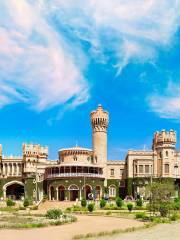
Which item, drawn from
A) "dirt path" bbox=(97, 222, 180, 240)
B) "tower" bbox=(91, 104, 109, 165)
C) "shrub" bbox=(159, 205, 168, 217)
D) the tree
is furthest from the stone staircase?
"dirt path" bbox=(97, 222, 180, 240)

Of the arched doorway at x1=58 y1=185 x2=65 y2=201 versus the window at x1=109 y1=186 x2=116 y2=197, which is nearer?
the arched doorway at x1=58 y1=185 x2=65 y2=201

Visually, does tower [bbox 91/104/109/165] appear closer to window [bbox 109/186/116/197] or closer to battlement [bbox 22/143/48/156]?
window [bbox 109/186/116/197]

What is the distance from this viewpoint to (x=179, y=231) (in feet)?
131

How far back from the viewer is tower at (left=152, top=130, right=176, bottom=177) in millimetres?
90094

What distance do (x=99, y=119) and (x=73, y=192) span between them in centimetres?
1795

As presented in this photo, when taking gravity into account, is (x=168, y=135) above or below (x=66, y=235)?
above

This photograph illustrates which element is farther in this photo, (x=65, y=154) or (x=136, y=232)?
(x=65, y=154)

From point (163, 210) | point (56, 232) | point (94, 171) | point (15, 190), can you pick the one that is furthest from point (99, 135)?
point (56, 232)

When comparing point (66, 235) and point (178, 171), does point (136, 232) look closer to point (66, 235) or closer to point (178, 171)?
point (66, 235)

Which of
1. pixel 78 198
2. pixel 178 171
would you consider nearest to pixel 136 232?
pixel 78 198

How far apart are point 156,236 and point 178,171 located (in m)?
57.4

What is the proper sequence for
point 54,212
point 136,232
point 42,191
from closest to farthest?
1. point 136,232
2. point 54,212
3. point 42,191

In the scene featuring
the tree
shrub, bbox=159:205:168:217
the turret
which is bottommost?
shrub, bbox=159:205:168:217

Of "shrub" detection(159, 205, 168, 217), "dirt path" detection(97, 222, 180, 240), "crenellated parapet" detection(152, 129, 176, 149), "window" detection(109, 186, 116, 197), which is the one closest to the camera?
"dirt path" detection(97, 222, 180, 240)
